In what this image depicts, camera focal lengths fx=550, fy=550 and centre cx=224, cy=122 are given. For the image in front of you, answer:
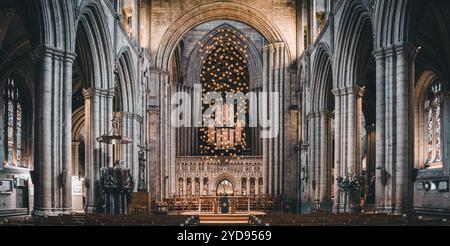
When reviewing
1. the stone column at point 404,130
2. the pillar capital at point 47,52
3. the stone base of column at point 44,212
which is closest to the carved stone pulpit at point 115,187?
the stone base of column at point 44,212

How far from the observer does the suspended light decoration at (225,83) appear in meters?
47.1

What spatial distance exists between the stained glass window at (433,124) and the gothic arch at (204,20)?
10.0 metres

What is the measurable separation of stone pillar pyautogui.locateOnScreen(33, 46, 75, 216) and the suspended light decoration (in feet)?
93.5

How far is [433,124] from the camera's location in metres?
28.8

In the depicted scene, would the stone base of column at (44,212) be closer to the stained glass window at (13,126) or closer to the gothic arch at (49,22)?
the gothic arch at (49,22)

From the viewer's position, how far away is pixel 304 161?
33750 millimetres

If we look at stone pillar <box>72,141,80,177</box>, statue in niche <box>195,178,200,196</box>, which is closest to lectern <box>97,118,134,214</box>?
stone pillar <box>72,141,80,177</box>

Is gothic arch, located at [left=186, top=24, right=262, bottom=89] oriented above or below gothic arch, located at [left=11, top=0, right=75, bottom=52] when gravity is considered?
above

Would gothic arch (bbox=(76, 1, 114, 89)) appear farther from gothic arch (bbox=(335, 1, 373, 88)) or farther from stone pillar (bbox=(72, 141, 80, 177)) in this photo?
stone pillar (bbox=(72, 141, 80, 177))

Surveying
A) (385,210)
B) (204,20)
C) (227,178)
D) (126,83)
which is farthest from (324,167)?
(227,178)

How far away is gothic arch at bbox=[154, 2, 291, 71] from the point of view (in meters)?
35.8

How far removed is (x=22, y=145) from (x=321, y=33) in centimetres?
1713

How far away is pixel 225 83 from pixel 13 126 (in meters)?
23.1

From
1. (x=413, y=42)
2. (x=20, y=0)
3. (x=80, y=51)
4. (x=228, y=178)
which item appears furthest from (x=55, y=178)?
(x=228, y=178)
